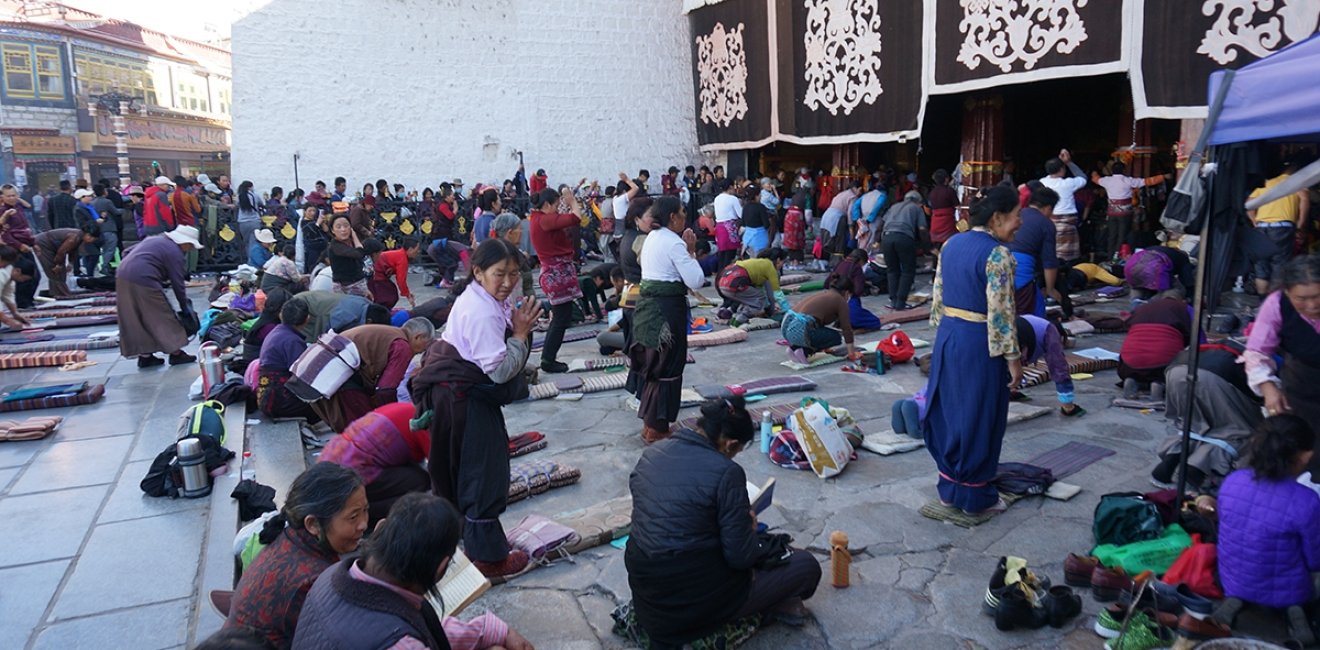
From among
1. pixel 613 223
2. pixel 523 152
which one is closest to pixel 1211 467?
pixel 613 223

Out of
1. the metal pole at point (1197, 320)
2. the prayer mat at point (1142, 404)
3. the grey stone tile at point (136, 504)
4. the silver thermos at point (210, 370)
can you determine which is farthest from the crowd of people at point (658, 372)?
the grey stone tile at point (136, 504)

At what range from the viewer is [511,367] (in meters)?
3.63

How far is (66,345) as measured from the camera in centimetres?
851

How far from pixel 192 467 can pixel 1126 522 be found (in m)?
4.63

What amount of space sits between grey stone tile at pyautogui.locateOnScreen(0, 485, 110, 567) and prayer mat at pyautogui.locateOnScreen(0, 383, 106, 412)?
6.83ft

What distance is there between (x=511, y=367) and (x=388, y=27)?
1484cm

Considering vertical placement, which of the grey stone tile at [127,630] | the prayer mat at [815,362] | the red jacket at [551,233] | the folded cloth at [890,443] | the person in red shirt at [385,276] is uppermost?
the red jacket at [551,233]

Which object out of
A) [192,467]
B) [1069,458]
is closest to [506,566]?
[192,467]

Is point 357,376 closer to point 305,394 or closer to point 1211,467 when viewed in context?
point 305,394

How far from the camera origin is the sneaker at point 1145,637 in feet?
9.89

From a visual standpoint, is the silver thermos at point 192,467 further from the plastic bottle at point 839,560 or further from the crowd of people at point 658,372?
the plastic bottle at point 839,560

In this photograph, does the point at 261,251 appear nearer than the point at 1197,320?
No

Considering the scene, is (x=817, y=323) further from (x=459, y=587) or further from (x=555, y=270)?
(x=459, y=587)

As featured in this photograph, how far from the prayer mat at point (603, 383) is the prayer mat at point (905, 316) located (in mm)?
3267
